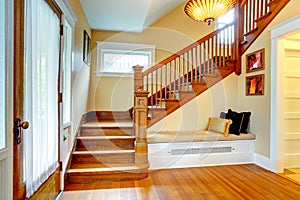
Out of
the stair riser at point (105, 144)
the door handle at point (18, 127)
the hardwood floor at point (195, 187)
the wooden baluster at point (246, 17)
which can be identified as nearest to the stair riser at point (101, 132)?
the stair riser at point (105, 144)

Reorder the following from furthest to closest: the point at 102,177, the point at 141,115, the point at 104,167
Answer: the point at 141,115 < the point at 104,167 < the point at 102,177

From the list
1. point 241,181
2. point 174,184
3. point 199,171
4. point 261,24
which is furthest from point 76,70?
point 261,24

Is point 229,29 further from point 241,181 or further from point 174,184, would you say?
point 174,184

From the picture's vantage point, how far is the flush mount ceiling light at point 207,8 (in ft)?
9.63

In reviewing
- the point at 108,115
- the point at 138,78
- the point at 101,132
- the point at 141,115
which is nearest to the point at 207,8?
the point at 138,78

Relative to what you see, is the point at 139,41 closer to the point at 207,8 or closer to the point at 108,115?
the point at 108,115

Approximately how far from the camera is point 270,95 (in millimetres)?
3582

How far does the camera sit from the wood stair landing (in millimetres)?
3076

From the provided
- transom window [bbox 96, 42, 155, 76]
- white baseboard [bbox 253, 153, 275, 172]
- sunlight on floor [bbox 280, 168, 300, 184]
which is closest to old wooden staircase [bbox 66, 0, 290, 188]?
transom window [bbox 96, 42, 155, 76]

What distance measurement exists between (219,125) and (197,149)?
0.68 metres

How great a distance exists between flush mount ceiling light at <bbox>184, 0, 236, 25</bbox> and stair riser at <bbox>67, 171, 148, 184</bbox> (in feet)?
8.35

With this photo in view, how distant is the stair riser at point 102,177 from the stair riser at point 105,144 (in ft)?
1.77

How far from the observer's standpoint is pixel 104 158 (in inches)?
134

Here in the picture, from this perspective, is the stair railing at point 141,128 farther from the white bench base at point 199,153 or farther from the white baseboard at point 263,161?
the white baseboard at point 263,161
